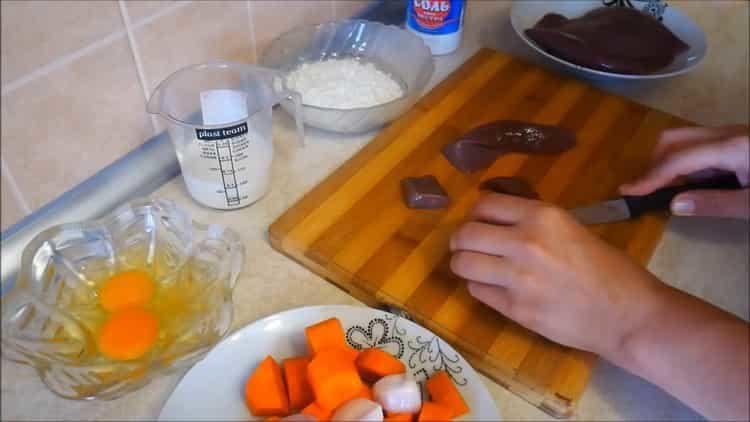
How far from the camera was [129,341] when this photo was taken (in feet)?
1.82

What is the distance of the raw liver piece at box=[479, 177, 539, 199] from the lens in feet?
2.57

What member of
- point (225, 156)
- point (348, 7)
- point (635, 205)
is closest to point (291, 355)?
point (225, 156)

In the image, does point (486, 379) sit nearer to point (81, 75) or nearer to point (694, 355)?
point (694, 355)

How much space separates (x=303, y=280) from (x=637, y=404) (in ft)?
1.25

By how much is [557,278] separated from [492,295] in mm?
69

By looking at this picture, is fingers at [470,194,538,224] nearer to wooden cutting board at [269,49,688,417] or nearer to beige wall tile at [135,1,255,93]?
wooden cutting board at [269,49,688,417]

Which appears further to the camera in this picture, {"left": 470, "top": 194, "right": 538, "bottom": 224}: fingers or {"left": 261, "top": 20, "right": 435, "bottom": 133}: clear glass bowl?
{"left": 261, "top": 20, "right": 435, "bottom": 133}: clear glass bowl

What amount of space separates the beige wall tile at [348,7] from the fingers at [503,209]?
0.55 meters

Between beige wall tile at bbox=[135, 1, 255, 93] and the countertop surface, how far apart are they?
0.14 meters

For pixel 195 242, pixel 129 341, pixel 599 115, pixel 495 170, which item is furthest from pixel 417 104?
pixel 129 341

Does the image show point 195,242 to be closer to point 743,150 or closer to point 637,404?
point 637,404

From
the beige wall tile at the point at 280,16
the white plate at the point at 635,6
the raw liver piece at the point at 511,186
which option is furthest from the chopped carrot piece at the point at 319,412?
the white plate at the point at 635,6

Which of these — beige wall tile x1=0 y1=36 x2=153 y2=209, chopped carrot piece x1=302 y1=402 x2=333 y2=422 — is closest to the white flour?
beige wall tile x1=0 y1=36 x2=153 y2=209

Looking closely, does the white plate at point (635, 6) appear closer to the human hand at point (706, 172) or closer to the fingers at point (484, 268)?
the human hand at point (706, 172)
